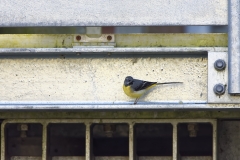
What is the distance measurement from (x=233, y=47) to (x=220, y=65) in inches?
5.0

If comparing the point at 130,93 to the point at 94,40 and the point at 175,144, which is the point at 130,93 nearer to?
the point at 94,40

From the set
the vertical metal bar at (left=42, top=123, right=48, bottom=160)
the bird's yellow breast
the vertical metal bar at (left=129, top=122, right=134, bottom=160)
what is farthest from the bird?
the vertical metal bar at (left=42, top=123, right=48, bottom=160)

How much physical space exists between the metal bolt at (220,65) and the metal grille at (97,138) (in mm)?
837

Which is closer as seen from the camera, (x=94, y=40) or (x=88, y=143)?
(x=94, y=40)

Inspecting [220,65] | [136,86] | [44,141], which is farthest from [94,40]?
[44,141]

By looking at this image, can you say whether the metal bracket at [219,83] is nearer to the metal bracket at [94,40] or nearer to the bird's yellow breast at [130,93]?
the bird's yellow breast at [130,93]

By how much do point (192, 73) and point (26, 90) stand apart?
Answer: 1017 mm

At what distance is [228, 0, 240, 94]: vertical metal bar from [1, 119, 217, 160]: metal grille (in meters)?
0.88

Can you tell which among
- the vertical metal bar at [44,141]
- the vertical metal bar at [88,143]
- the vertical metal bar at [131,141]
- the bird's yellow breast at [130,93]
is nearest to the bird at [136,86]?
the bird's yellow breast at [130,93]

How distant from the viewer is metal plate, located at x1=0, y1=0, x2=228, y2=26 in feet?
11.0

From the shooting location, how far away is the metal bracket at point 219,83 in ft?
10.7

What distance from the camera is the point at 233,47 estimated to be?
3.23 m

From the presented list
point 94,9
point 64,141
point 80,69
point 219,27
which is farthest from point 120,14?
point 64,141

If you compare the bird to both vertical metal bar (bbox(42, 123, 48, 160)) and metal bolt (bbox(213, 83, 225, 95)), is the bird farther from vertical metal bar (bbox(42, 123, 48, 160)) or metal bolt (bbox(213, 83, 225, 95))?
vertical metal bar (bbox(42, 123, 48, 160))
